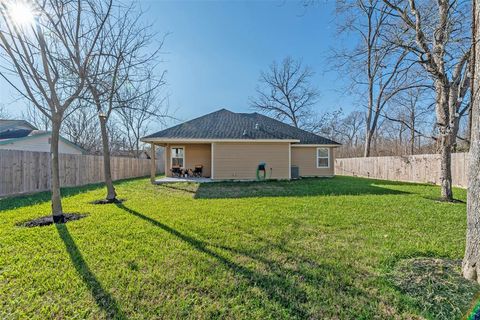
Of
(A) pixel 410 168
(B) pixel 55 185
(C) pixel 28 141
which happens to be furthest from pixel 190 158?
(A) pixel 410 168

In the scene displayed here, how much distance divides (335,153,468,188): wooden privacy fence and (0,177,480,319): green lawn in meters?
7.10

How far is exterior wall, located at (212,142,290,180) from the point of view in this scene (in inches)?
490

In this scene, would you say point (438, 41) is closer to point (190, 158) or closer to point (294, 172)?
point (294, 172)

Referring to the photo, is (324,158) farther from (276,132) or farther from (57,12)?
(57,12)

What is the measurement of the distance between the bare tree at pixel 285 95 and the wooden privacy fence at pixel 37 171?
66.7 ft

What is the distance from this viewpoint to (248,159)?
12531mm

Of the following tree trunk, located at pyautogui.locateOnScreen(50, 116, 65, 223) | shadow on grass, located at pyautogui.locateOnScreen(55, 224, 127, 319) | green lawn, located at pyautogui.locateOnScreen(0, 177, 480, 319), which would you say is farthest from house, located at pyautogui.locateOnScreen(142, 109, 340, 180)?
shadow on grass, located at pyautogui.locateOnScreen(55, 224, 127, 319)

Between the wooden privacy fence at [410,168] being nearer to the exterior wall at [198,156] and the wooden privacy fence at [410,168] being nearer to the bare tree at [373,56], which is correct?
the bare tree at [373,56]

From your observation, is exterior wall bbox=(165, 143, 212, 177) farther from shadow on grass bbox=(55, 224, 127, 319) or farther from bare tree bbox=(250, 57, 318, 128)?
bare tree bbox=(250, 57, 318, 128)

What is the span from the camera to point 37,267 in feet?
9.27

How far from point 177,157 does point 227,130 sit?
4.07 m

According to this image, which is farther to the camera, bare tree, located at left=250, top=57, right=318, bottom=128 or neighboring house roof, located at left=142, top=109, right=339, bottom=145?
bare tree, located at left=250, top=57, right=318, bottom=128

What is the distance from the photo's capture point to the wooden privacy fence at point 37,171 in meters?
8.19

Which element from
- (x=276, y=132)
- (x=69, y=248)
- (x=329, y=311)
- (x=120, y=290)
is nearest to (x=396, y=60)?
(x=276, y=132)
